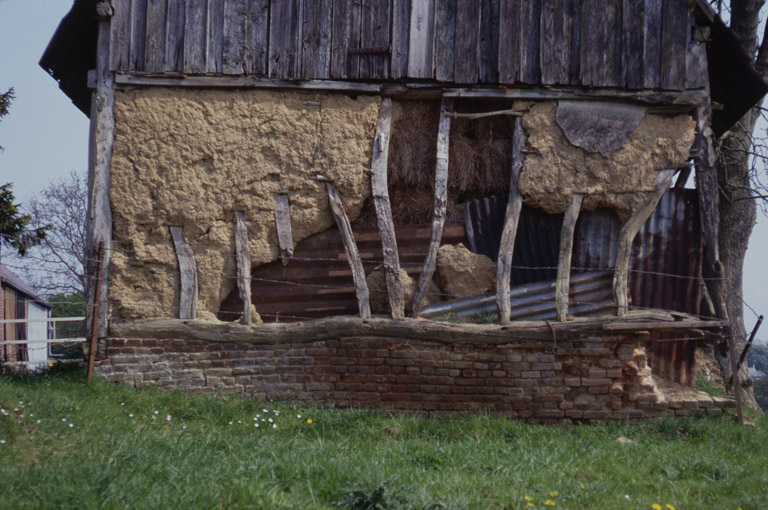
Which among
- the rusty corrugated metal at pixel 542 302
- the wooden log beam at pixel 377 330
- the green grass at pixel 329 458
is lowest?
the green grass at pixel 329 458

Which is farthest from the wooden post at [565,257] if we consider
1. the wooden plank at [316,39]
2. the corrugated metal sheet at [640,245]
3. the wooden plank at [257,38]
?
the wooden plank at [257,38]

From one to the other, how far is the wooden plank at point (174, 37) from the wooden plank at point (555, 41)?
4.22 meters

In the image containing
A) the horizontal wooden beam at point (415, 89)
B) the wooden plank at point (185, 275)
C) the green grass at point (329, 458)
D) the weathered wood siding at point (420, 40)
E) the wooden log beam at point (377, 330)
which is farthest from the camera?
the weathered wood siding at point (420, 40)

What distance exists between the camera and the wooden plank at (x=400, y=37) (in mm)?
7328

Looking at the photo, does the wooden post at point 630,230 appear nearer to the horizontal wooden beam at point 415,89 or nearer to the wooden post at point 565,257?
the wooden post at point 565,257

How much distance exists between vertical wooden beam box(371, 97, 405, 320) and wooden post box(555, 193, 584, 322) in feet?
5.84

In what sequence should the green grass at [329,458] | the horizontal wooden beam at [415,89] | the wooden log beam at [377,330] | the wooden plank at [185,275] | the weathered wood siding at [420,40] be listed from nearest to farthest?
the green grass at [329,458]
the wooden log beam at [377,330]
the wooden plank at [185,275]
the horizontal wooden beam at [415,89]
the weathered wood siding at [420,40]

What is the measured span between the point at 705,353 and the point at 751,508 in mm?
7107

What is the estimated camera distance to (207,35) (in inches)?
288

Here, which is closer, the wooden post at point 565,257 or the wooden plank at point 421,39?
the wooden post at point 565,257

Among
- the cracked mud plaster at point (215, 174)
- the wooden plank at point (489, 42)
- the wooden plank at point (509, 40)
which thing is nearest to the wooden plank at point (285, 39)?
the cracked mud plaster at point (215, 174)

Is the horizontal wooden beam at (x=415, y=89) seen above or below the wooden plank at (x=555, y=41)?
below

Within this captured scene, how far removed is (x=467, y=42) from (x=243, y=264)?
3705 mm

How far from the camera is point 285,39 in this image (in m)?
7.36
